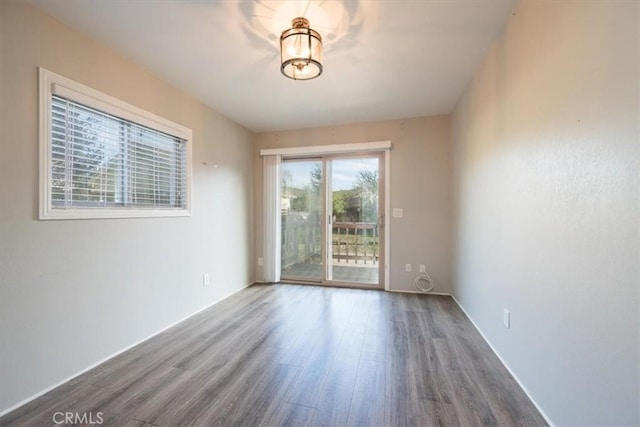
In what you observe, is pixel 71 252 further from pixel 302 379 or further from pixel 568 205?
pixel 568 205

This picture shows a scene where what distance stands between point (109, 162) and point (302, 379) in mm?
2229

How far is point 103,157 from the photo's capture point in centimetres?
217

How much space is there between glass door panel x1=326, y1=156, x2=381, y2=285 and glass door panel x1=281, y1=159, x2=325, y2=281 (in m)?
0.17

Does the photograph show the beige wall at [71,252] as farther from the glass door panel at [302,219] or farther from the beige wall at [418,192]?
the beige wall at [418,192]

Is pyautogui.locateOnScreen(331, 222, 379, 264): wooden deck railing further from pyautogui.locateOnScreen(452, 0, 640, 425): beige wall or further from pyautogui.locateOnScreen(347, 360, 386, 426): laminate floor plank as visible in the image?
pyautogui.locateOnScreen(347, 360, 386, 426): laminate floor plank

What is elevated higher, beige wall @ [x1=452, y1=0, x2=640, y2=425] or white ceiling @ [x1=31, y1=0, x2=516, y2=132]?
white ceiling @ [x1=31, y1=0, x2=516, y2=132]

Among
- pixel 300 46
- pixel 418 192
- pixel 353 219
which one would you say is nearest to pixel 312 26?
pixel 300 46

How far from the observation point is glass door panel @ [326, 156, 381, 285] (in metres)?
4.07

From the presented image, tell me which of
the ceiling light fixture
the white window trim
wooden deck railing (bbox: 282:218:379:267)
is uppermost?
the ceiling light fixture

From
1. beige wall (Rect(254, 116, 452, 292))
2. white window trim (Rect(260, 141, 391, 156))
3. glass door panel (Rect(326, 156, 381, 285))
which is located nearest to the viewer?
beige wall (Rect(254, 116, 452, 292))

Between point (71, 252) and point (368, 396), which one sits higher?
point (71, 252)

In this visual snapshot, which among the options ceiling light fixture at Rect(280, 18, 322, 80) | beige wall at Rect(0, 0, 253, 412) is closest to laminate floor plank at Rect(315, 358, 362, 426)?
beige wall at Rect(0, 0, 253, 412)

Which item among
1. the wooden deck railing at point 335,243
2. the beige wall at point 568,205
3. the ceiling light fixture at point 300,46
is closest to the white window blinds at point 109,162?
the ceiling light fixture at point 300,46

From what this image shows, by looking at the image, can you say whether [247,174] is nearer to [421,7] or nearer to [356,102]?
[356,102]
